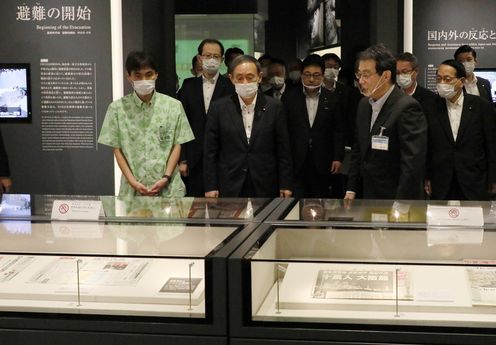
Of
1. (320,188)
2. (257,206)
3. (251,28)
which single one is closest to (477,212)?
(257,206)

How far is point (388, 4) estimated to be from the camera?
6.98m

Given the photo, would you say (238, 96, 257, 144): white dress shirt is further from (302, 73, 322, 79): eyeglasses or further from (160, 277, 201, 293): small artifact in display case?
(160, 277, 201, 293): small artifact in display case

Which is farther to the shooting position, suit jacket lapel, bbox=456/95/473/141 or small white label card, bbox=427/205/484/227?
suit jacket lapel, bbox=456/95/473/141

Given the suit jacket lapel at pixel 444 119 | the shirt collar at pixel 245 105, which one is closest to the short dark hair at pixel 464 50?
the suit jacket lapel at pixel 444 119

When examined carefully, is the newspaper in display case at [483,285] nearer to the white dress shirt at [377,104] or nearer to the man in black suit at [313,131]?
the white dress shirt at [377,104]

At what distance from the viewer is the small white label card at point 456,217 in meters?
2.47

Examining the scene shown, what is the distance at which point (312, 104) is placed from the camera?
244 inches

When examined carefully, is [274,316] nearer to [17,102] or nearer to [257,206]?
[257,206]

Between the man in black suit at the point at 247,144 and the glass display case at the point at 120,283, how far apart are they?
254 cm

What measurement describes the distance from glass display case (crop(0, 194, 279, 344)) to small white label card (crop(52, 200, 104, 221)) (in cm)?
27

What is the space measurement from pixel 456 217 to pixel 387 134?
5.98 ft

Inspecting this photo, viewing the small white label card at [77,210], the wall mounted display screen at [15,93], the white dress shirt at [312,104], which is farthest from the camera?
the wall mounted display screen at [15,93]

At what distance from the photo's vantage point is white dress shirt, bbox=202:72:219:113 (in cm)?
603

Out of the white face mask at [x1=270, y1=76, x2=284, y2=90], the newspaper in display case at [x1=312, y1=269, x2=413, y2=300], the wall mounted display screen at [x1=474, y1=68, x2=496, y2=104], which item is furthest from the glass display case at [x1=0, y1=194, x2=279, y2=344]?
the wall mounted display screen at [x1=474, y1=68, x2=496, y2=104]
